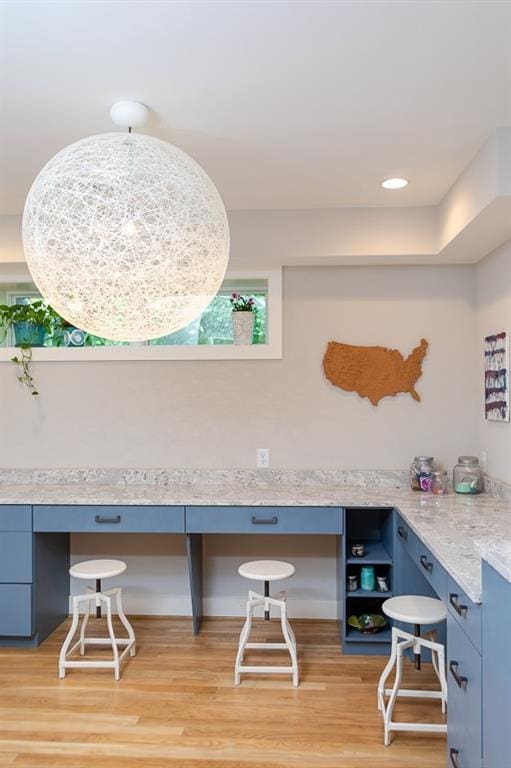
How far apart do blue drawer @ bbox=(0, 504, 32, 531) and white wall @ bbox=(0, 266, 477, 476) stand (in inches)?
23.5

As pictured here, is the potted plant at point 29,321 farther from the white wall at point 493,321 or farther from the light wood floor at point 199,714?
the white wall at point 493,321

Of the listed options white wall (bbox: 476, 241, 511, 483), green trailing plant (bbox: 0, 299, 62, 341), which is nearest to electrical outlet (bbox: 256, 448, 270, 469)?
white wall (bbox: 476, 241, 511, 483)

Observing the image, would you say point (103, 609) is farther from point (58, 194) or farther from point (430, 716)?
point (58, 194)

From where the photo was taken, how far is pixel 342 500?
306 centimetres

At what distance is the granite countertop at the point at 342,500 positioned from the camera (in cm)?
226

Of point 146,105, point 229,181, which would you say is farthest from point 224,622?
point 146,105

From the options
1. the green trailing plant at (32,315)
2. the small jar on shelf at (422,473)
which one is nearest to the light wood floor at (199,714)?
the small jar on shelf at (422,473)

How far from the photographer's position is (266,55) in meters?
1.84

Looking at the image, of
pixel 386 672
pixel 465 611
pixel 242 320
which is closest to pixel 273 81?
pixel 242 320

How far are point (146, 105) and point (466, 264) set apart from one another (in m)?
2.17

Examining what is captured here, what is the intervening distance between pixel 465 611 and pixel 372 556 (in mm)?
1402

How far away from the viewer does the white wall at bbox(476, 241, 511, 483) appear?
2.99 m

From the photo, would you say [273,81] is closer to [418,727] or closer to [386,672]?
[386,672]

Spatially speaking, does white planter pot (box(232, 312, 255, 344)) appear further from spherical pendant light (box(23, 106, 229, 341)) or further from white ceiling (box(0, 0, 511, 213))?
spherical pendant light (box(23, 106, 229, 341))
